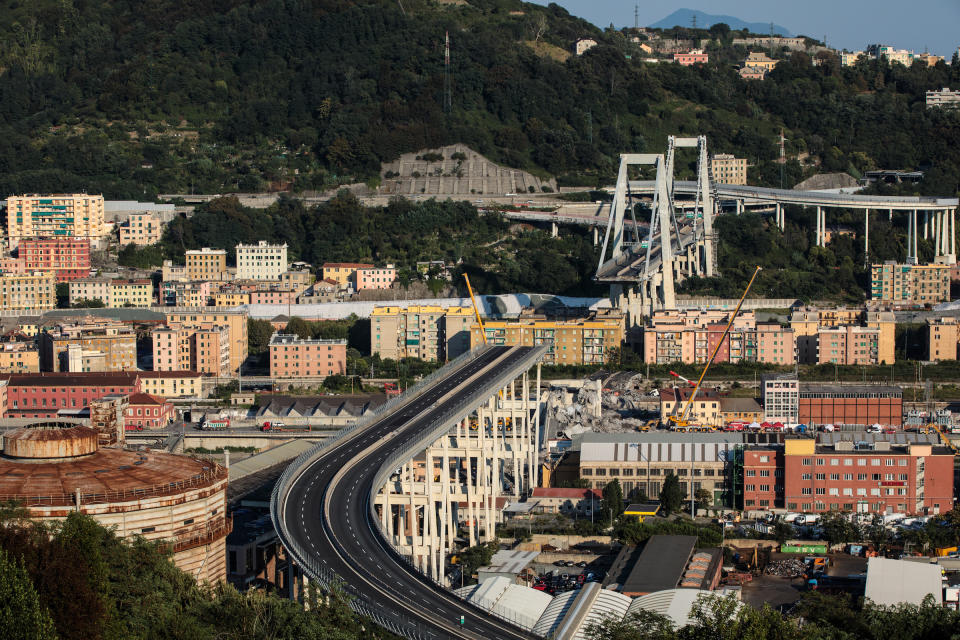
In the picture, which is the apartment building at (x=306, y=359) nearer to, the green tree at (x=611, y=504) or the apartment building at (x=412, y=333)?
the apartment building at (x=412, y=333)

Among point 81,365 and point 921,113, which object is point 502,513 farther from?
point 921,113

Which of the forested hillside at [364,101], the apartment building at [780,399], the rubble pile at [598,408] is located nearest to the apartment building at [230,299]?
the forested hillside at [364,101]

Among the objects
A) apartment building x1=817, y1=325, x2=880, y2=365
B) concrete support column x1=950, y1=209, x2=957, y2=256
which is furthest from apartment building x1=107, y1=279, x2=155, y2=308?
concrete support column x1=950, y1=209, x2=957, y2=256

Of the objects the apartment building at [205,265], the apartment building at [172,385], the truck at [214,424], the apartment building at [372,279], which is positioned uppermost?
the apartment building at [205,265]

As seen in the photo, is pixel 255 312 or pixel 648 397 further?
pixel 255 312

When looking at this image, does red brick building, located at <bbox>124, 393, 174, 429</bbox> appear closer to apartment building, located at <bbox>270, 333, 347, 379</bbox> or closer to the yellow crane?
apartment building, located at <bbox>270, 333, 347, 379</bbox>

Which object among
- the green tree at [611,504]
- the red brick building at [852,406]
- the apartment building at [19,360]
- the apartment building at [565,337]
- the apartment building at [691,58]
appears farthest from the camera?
the apartment building at [691,58]

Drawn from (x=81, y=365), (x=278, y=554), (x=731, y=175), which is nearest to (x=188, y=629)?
(x=278, y=554)
